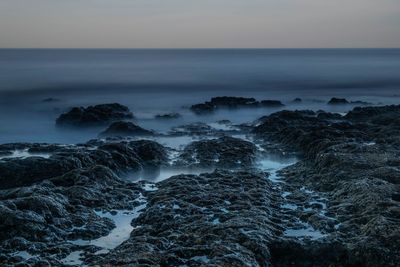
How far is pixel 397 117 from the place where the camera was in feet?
63.1

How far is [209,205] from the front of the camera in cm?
940

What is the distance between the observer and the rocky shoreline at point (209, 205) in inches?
281

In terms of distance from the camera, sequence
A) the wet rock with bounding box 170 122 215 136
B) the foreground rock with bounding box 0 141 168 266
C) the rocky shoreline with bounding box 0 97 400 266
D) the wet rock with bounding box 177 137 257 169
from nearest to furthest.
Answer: the rocky shoreline with bounding box 0 97 400 266, the foreground rock with bounding box 0 141 168 266, the wet rock with bounding box 177 137 257 169, the wet rock with bounding box 170 122 215 136

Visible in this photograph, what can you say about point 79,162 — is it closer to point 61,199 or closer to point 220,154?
point 61,199

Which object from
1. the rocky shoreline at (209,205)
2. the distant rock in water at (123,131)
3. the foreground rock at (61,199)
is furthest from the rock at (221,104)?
the foreground rock at (61,199)

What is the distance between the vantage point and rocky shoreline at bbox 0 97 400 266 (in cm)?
715

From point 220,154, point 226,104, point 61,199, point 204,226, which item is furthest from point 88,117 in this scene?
point 204,226

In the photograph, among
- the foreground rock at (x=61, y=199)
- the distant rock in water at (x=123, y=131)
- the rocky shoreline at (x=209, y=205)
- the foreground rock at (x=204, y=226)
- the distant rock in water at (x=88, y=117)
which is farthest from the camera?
the distant rock in water at (x=88, y=117)

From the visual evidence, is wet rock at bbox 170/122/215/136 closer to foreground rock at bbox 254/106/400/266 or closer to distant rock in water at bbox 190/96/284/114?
foreground rock at bbox 254/106/400/266

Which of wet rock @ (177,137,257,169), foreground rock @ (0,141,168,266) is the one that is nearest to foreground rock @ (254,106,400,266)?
wet rock @ (177,137,257,169)

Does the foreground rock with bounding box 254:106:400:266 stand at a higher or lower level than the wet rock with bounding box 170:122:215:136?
higher

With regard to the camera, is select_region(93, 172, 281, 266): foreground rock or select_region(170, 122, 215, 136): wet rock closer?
select_region(93, 172, 281, 266): foreground rock

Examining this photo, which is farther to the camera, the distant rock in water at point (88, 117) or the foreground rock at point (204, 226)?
the distant rock in water at point (88, 117)

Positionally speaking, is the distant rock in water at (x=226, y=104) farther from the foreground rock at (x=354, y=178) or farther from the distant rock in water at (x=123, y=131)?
the foreground rock at (x=354, y=178)
